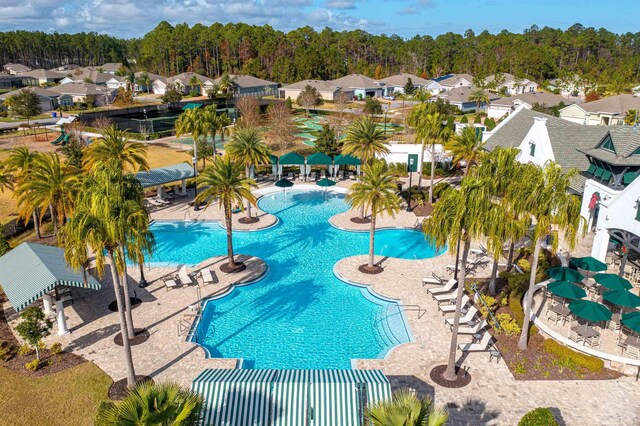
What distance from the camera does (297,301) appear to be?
26609mm

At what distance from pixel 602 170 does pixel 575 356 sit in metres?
15.1

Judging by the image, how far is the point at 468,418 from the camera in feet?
56.1

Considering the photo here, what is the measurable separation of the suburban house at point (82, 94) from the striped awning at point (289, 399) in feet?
336

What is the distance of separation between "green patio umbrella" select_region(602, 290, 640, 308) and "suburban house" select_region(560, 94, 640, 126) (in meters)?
64.1

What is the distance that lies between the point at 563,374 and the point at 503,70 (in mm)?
142915

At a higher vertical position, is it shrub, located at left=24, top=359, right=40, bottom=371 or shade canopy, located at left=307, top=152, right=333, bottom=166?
shade canopy, located at left=307, top=152, right=333, bottom=166

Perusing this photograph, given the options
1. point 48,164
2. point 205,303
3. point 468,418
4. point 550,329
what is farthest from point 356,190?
point 48,164

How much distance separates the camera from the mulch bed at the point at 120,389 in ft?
59.9

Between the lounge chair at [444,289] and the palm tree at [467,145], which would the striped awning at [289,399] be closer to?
the lounge chair at [444,289]

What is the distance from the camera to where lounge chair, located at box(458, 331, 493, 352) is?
2108cm

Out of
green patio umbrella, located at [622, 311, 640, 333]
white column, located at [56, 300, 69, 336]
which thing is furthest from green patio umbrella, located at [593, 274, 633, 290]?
white column, located at [56, 300, 69, 336]

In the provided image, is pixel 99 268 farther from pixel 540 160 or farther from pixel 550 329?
pixel 540 160

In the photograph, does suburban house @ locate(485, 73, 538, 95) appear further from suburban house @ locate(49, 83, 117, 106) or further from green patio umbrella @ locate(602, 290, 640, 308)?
green patio umbrella @ locate(602, 290, 640, 308)

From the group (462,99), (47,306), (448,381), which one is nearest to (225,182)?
(47,306)
